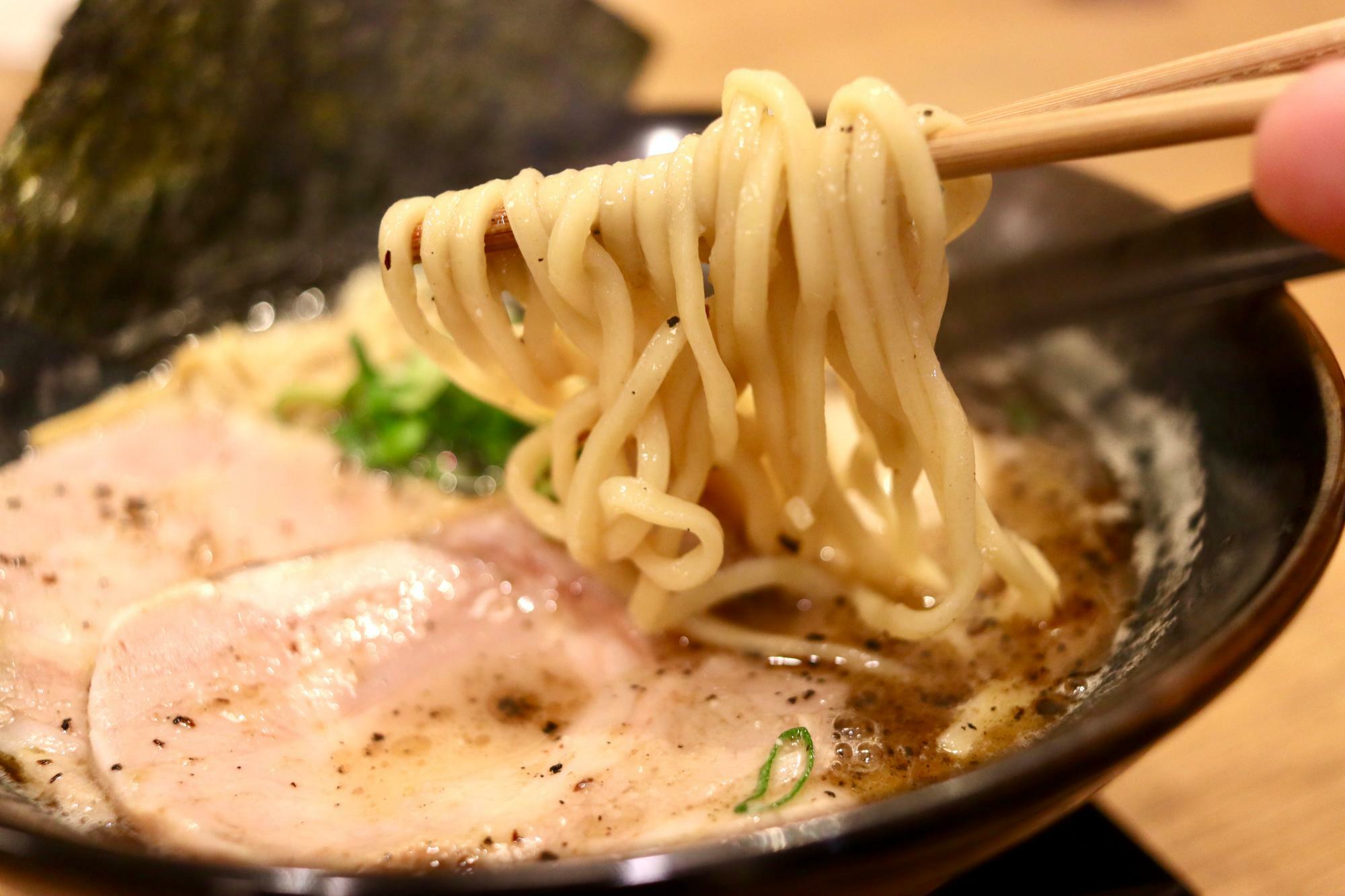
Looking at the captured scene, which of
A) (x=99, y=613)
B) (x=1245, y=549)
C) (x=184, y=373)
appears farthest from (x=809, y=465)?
(x=184, y=373)

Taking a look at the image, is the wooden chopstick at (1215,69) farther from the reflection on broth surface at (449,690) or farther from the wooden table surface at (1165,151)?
the reflection on broth surface at (449,690)

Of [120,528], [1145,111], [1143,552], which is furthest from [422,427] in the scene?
[1145,111]

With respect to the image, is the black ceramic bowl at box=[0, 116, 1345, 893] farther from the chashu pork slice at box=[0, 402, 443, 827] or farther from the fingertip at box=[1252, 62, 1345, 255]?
the fingertip at box=[1252, 62, 1345, 255]

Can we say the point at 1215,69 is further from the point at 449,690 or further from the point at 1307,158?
the point at 449,690

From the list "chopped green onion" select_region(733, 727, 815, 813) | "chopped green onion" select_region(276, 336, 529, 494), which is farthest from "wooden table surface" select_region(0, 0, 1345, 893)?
"chopped green onion" select_region(276, 336, 529, 494)

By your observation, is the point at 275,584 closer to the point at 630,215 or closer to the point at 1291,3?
the point at 630,215

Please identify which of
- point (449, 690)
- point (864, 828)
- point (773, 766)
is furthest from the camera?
point (449, 690)

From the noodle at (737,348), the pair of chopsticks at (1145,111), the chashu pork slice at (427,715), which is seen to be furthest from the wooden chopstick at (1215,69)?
the chashu pork slice at (427,715)
